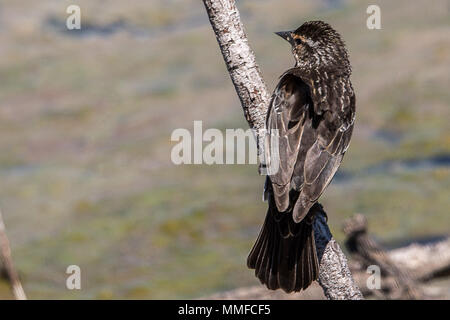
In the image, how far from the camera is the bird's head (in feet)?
21.9

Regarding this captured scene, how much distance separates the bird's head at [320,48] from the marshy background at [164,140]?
4.07m

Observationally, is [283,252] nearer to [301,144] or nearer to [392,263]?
[301,144]

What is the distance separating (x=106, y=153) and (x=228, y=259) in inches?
229

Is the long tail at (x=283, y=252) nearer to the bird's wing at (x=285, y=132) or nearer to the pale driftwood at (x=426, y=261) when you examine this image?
the bird's wing at (x=285, y=132)

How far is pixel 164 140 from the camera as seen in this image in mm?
18797

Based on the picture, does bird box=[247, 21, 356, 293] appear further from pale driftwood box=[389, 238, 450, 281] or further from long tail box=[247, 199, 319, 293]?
pale driftwood box=[389, 238, 450, 281]

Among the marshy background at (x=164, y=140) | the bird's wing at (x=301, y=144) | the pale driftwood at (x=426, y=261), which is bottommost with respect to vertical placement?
the bird's wing at (x=301, y=144)

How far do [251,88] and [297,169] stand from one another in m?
0.66

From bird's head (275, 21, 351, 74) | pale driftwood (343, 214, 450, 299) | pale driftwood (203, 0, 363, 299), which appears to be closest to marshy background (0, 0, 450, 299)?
pale driftwood (343, 214, 450, 299)

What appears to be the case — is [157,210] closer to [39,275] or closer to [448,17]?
→ [39,275]

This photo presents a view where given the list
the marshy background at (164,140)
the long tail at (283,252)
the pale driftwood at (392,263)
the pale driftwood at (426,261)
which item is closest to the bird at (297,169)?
the long tail at (283,252)

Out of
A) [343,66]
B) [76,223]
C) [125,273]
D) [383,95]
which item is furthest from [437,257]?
[383,95]

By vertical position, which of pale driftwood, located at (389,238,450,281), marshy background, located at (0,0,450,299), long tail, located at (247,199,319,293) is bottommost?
long tail, located at (247,199,319,293)

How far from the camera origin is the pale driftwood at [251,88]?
5164 mm
